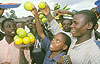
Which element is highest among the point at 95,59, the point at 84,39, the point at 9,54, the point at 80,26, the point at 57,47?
the point at 80,26

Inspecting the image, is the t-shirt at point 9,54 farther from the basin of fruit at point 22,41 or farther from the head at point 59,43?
the head at point 59,43

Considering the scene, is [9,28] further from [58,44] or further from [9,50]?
[58,44]

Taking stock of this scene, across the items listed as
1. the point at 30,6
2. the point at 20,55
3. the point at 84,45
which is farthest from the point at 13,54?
the point at 84,45

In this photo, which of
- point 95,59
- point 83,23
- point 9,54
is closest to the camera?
point 95,59

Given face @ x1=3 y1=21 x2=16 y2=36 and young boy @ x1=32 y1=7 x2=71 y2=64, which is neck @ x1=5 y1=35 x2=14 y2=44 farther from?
young boy @ x1=32 y1=7 x2=71 y2=64

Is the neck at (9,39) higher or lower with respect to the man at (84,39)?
lower

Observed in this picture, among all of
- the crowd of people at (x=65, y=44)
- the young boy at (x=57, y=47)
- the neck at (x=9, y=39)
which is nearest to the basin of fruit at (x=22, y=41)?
the crowd of people at (x=65, y=44)

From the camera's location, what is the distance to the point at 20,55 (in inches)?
83.6

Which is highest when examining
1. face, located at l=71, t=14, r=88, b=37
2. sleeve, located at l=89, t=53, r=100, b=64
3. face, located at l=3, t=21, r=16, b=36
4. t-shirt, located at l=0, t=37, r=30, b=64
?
face, located at l=71, t=14, r=88, b=37

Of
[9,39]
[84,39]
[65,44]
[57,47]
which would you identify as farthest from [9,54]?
[84,39]

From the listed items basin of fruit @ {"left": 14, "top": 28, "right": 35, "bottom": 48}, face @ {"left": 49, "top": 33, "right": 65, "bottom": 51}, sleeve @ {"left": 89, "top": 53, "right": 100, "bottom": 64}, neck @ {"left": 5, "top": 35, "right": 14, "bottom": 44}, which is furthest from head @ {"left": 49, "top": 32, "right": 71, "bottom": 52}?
neck @ {"left": 5, "top": 35, "right": 14, "bottom": 44}

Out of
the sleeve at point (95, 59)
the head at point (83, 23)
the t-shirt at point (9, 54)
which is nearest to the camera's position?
the sleeve at point (95, 59)

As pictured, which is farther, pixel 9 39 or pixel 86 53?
pixel 9 39

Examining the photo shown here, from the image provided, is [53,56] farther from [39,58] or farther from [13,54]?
[39,58]
